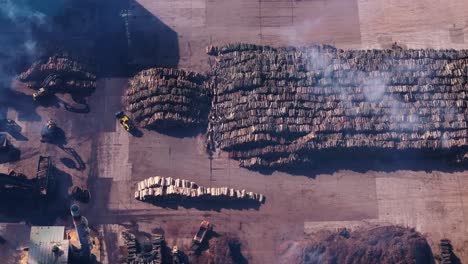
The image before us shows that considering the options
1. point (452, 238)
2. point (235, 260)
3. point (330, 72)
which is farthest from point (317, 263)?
point (330, 72)

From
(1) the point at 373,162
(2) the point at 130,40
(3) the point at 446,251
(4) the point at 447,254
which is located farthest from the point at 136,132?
(4) the point at 447,254

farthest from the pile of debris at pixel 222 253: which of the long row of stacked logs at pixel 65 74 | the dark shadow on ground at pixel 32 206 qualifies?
the long row of stacked logs at pixel 65 74

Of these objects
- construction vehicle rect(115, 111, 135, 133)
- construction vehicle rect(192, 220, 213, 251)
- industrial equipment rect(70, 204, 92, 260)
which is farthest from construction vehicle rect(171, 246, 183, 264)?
construction vehicle rect(115, 111, 135, 133)

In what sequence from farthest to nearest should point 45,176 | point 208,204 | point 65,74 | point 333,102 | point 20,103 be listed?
point 65,74, point 20,103, point 333,102, point 208,204, point 45,176

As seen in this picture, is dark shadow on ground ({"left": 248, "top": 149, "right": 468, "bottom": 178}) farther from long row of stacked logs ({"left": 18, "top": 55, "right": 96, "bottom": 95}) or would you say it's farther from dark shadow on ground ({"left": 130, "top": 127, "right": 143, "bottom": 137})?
long row of stacked logs ({"left": 18, "top": 55, "right": 96, "bottom": 95})

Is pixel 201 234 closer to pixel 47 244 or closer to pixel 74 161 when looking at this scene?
pixel 47 244

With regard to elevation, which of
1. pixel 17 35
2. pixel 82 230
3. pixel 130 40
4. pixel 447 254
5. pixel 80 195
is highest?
pixel 17 35
